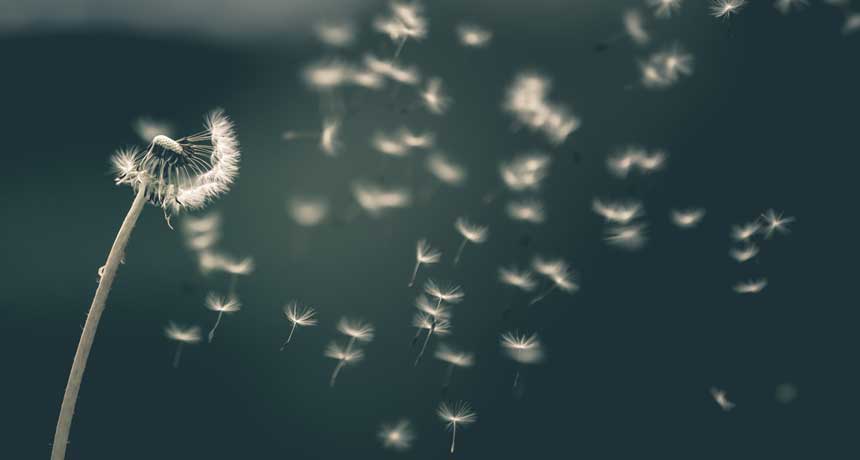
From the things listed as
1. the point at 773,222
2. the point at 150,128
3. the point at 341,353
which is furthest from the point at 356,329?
the point at 773,222

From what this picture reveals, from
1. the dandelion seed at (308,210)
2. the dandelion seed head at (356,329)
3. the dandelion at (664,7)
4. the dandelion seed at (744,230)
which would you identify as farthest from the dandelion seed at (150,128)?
the dandelion seed at (744,230)

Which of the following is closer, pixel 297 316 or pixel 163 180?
pixel 163 180

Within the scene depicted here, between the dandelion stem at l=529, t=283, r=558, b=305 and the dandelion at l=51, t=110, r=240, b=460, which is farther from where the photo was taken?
the dandelion stem at l=529, t=283, r=558, b=305

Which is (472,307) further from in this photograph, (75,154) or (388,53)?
(75,154)

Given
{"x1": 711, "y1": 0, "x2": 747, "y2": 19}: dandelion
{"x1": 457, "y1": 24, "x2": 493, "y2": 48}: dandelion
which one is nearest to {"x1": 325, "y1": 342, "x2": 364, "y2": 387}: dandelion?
{"x1": 457, "y1": 24, "x2": 493, "y2": 48}: dandelion

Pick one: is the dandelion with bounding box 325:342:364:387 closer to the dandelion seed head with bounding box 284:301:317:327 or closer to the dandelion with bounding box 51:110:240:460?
the dandelion seed head with bounding box 284:301:317:327

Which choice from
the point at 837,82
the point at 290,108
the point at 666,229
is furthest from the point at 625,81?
the point at 290,108

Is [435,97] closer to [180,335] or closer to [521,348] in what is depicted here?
[521,348]

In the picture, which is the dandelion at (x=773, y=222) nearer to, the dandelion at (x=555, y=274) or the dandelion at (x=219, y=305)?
the dandelion at (x=555, y=274)
